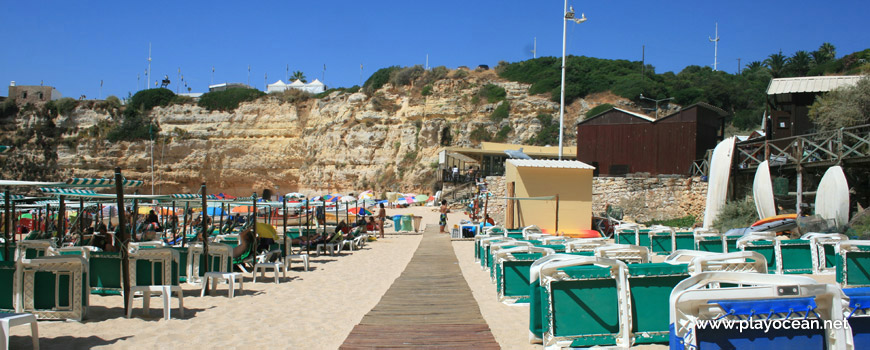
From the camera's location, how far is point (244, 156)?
51.2 meters

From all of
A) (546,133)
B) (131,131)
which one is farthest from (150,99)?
(546,133)

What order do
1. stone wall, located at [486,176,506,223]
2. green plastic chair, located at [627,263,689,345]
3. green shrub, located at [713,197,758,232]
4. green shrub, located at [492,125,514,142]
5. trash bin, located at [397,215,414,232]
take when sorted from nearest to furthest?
1. green plastic chair, located at [627,263,689,345]
2. green shrub, located at [713,197,758,232]
3. trash bin, located at [397,215,414,232]
4. stone wall, located at [486,176,506,223]
5. green shrub, located at [492,125,514,142]

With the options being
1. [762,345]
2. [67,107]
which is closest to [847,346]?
[762,345]

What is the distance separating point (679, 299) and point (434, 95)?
47899 millimetres

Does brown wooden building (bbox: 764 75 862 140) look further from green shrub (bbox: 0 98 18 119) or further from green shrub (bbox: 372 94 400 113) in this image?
green shrub (bbox: 0 98 18 119)

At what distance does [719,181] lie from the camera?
17.4m

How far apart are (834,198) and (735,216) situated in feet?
13.1

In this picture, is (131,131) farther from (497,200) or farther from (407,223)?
(497,200)

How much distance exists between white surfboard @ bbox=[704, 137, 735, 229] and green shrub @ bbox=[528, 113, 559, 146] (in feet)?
84.3

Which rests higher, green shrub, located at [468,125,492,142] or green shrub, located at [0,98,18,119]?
green shrub, located at [0,98,18,119]

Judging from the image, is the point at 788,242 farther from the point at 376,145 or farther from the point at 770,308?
the point at 376,145

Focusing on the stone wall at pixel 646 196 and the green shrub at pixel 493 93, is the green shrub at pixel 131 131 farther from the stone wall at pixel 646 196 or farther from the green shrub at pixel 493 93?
the stone wall at pixel 646 196

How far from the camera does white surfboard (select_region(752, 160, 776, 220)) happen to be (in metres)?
15.1

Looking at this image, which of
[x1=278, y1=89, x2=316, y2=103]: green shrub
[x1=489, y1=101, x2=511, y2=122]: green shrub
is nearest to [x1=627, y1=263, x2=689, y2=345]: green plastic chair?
[x1=489, y1=101, x2=511, y2=122]: green shrub
